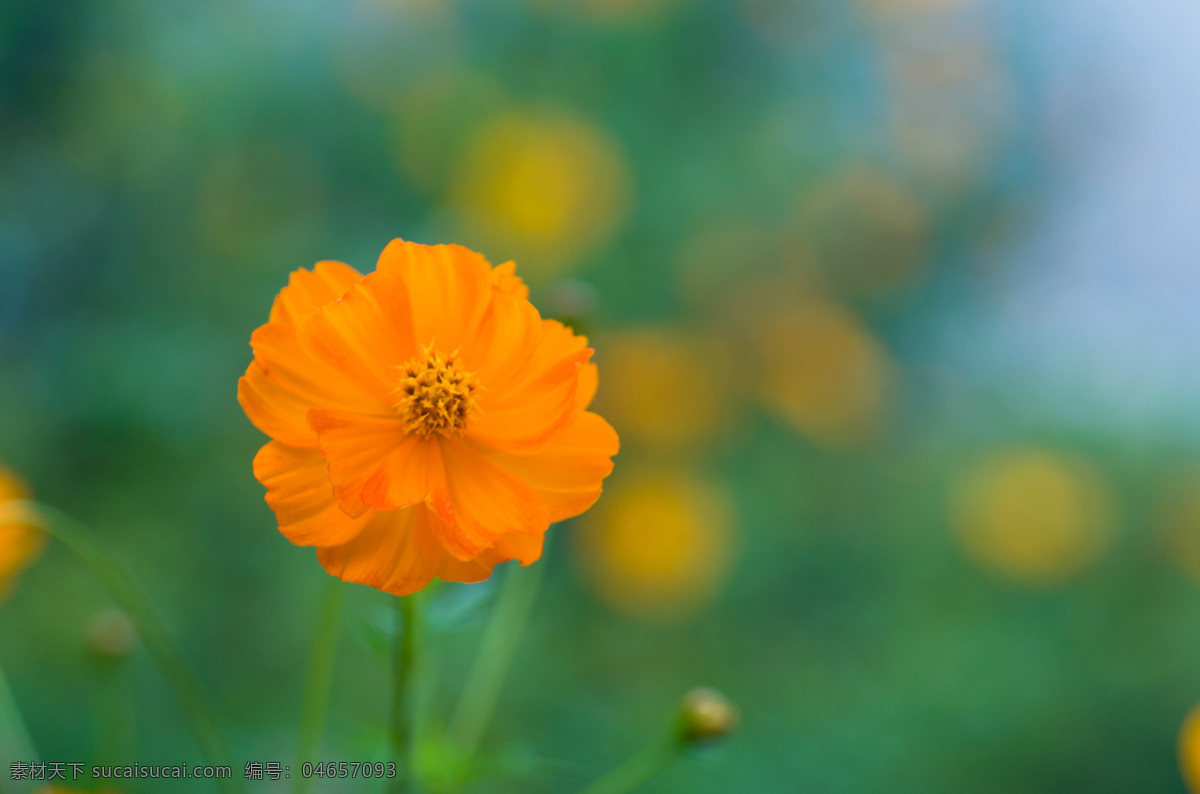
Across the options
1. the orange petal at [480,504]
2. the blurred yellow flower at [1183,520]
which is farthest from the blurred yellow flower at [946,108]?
the orange petal at [480,504]

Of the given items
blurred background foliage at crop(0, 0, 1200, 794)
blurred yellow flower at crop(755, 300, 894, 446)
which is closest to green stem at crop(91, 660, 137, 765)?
blurred background foliage at crop(0, 0, 1200, 794)

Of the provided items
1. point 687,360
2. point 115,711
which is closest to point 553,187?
point 687,360

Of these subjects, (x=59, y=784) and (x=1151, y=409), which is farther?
(x=1151, y=409)

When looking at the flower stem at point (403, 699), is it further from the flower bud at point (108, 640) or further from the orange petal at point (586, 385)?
the flower bud at point (108, 640)

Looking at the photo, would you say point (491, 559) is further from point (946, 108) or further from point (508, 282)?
point (946, 108)

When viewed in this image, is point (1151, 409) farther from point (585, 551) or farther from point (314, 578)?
point (314, 578)

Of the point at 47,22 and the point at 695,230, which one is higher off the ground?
the point at 47,22

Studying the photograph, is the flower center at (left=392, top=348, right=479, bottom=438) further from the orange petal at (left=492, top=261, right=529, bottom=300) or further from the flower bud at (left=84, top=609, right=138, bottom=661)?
the flower bud at (left=84, top=609, right=138, bottom=661)

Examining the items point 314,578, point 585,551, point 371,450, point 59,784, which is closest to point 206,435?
point 314,578
